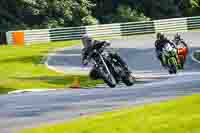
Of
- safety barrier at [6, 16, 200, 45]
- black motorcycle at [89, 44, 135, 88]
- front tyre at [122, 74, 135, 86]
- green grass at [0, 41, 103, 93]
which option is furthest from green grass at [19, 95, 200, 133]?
safety barrier at [6, 16, 200, 45]

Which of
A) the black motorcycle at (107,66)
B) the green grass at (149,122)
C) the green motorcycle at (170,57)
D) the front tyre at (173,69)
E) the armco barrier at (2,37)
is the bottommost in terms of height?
the armco barrier at (2,37)

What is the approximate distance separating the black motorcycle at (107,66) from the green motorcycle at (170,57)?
5.61 metres

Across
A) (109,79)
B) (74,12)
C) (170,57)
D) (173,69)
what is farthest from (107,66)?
(74,12)

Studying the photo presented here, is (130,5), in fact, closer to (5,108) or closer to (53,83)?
(53,83)

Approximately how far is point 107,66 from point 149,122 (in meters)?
10.6

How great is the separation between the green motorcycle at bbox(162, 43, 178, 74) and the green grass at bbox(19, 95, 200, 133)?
14.8 m

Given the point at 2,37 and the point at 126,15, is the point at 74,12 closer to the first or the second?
the point at 126,15

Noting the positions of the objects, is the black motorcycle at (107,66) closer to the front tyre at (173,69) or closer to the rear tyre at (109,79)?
the rear tyre at (109,79)

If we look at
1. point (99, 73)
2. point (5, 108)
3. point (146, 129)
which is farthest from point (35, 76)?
point (146, 129)

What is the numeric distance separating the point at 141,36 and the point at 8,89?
26.5 metres

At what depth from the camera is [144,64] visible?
101 ft

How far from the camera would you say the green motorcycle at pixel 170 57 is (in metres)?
24.8

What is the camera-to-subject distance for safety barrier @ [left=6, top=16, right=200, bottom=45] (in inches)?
1768

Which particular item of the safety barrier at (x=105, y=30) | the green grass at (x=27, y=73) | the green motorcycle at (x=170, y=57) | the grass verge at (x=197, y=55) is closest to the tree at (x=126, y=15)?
the safety barrier at (x=105, y=30)
